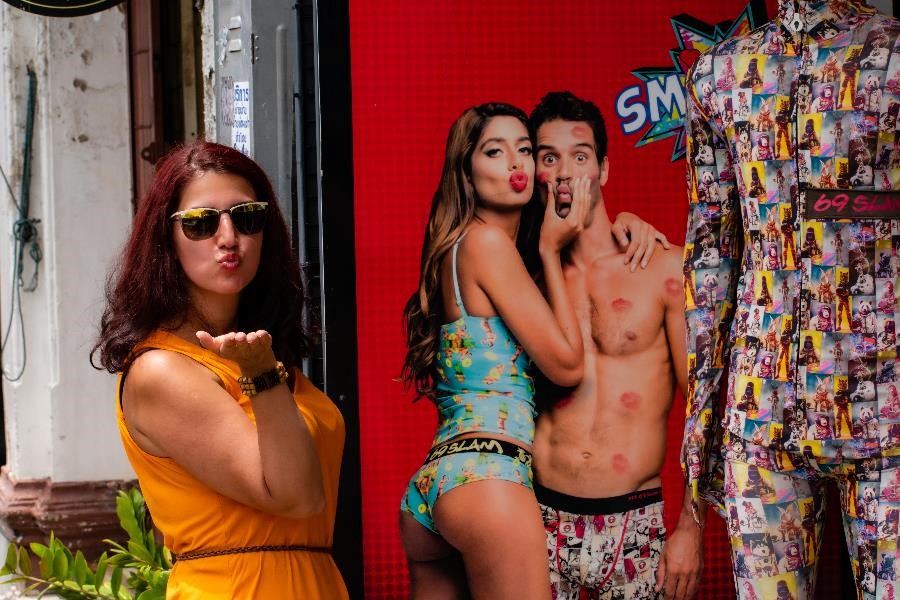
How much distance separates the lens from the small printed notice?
163 inches

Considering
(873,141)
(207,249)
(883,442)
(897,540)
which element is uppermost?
(873,141)

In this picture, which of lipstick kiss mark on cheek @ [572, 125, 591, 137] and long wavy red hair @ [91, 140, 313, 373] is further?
lipstick kiss mark on cheek @ [572, 125, 591, 137]

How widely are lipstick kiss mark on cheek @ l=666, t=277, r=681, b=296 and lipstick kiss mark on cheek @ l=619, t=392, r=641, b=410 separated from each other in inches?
12.8

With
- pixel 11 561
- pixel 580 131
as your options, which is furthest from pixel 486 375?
pixel 11 561

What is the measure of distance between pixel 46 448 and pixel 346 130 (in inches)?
158

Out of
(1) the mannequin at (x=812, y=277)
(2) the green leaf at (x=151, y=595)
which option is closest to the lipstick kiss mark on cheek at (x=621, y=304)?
(1) the mannequin at (x=812, y=277)

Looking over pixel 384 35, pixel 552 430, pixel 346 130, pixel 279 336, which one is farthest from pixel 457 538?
pixel 384 35

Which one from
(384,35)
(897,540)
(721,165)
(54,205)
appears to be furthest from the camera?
(54,205)

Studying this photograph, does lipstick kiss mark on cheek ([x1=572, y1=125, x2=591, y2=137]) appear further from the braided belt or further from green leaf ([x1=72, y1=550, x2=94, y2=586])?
green leaf ([x1=72, y1=550, x2=94, y2=586])

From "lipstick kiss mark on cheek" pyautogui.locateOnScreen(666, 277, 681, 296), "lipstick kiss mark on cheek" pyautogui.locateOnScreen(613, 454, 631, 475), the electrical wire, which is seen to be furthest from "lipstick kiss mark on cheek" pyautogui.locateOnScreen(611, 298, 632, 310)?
→ the electrical wire

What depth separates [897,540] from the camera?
288 centimetres

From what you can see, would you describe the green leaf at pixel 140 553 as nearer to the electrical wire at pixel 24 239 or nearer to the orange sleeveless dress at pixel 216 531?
the orange sleeveless dress at pixel 216 531

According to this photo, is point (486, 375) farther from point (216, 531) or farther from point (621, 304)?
point (216, 531)

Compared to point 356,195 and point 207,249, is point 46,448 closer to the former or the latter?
point 356,195
